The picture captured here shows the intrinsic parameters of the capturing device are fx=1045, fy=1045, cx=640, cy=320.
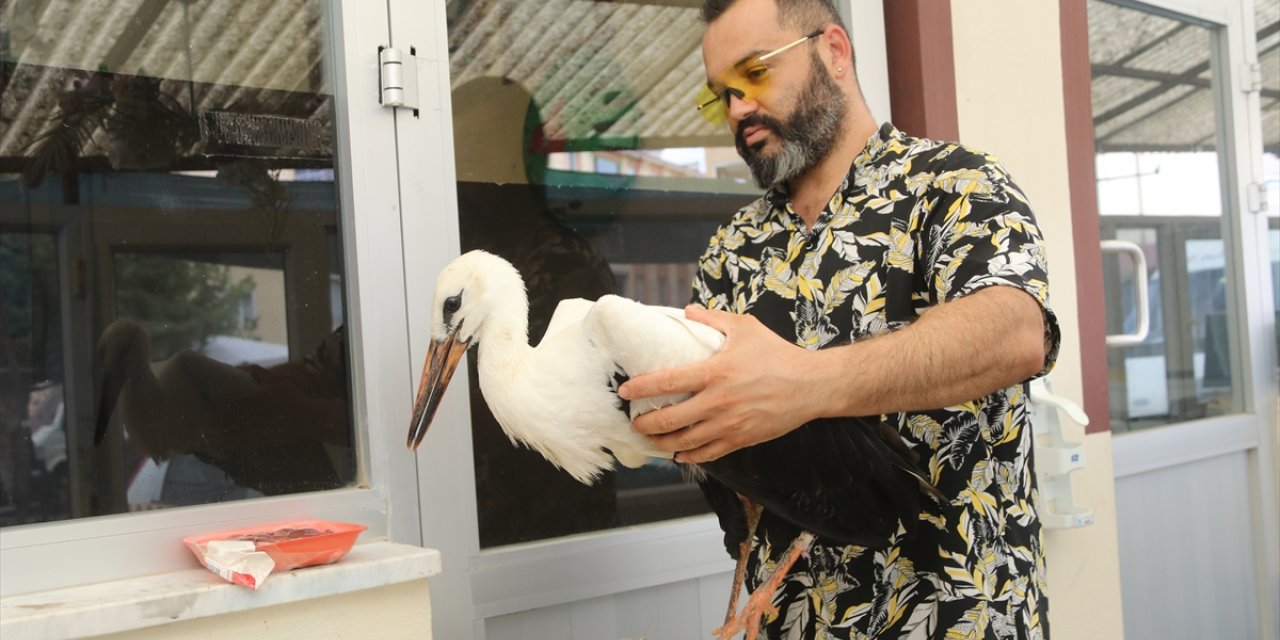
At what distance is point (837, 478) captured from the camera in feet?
5.49

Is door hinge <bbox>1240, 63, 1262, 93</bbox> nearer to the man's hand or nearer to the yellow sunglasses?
the yellow sunglasses

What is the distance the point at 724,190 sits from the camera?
2.67m

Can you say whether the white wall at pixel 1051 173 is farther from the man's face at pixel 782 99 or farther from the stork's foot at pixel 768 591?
the stork's foot at pixel 768 591

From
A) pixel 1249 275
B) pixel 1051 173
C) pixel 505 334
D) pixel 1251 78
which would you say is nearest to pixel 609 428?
pixel 505 334

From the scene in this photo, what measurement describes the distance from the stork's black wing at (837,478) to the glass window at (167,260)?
724 millimetres

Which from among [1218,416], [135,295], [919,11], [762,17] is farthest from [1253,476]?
[135,295]

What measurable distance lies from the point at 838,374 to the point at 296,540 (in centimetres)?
81

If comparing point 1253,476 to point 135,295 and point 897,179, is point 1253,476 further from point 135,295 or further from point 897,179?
point 135,295

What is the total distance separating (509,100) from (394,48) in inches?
17.7

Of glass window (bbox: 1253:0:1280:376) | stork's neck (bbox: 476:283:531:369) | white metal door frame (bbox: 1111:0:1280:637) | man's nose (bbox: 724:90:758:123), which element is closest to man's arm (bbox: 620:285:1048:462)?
stork's neck (bbox: 476:283:531:369)

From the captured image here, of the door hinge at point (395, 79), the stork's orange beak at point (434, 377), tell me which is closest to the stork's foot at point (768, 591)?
the stork's orange beak at point (434, 377)

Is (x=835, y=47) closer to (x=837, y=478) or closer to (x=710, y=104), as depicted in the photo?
(x=710, y=104)

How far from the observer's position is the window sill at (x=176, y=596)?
1.34 m

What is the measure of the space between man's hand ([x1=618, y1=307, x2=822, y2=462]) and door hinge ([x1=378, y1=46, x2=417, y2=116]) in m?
0.75
